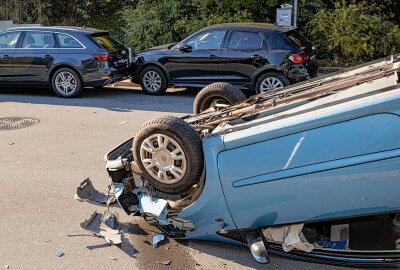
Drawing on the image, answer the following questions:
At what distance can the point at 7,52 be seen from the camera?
11.3 m

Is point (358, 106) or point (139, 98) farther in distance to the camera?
point (139, 98)

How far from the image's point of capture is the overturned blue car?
3232 millimetres

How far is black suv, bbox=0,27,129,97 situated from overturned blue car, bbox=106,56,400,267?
7.02m

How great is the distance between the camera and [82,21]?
18422 mm

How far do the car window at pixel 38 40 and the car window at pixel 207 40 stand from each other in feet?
10.2

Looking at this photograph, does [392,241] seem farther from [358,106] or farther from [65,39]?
[65,39]

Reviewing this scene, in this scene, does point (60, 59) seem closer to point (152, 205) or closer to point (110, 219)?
point (110, 219)

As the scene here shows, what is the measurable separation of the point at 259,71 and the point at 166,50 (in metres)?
2.25

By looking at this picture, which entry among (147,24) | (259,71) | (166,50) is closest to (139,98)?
(166,50)

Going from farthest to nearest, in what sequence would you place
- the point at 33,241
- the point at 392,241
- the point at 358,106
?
1. the point at 33,241
2. the point at 392,241
3. the point at 358,106

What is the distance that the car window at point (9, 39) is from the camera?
11.4 meters

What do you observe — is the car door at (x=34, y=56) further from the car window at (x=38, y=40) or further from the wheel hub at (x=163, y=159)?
the wheel hub at (x=163, y=159)

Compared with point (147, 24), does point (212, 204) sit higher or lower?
lower

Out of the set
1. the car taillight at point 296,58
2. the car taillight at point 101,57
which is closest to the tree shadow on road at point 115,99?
the car taillight at point 101,57
